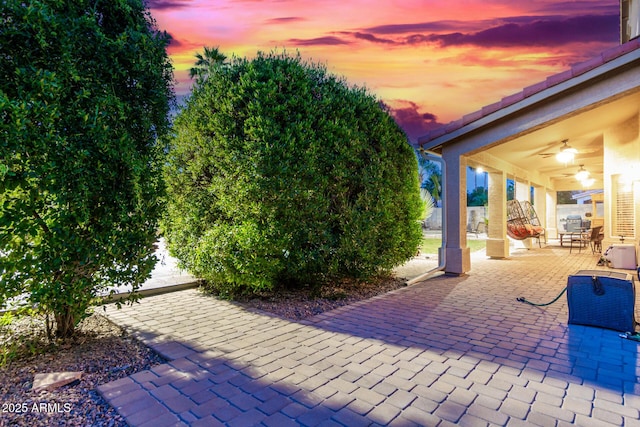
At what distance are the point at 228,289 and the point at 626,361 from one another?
5.54m

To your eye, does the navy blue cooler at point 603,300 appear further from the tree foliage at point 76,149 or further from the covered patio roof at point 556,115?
the tree foliage at point 76,149

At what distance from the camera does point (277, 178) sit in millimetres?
5281

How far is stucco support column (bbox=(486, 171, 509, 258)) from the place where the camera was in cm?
1146

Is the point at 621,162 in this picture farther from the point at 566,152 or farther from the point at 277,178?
the point at 277,178

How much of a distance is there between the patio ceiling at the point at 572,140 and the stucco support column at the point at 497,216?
2.57 ft

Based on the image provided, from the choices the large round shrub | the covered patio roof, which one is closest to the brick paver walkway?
the large round shrub

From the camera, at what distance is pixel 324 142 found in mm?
5867

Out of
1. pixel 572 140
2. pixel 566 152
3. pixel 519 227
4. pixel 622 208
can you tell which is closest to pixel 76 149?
pixel 566 152

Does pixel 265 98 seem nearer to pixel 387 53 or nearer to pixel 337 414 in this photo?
pixel 337 414

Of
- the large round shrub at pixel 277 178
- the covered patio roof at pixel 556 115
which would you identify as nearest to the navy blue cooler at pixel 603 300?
the large round shrub at pixel 277 178

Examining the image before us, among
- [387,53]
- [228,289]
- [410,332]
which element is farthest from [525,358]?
[387,53]

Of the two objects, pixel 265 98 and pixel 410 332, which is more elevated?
pixel 265 98

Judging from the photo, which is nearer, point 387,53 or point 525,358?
point 525,358

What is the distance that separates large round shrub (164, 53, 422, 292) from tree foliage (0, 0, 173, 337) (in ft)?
4.72
